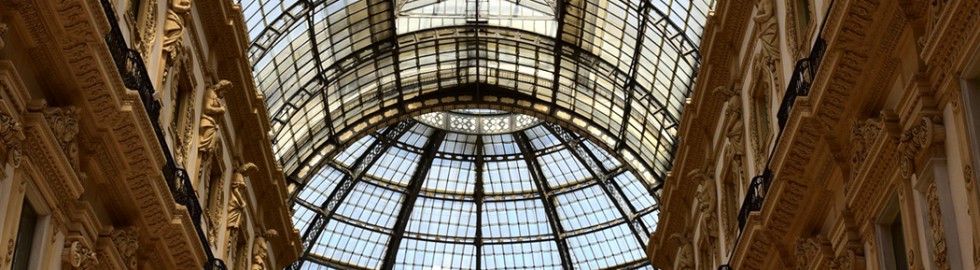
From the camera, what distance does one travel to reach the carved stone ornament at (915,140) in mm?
17969

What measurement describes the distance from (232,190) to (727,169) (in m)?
10.8

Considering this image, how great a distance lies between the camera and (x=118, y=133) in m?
22.3

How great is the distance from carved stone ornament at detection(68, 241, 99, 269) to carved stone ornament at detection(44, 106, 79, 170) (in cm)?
154

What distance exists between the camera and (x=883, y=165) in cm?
2017

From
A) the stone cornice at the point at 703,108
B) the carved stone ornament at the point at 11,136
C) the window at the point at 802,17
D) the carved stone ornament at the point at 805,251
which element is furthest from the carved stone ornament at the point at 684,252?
the carved stone ornament at the point at 11,136

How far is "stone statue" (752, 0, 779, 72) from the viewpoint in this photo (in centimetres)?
2625

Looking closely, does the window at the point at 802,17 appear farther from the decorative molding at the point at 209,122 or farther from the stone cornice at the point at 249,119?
the decorative molding at the point at 209,122

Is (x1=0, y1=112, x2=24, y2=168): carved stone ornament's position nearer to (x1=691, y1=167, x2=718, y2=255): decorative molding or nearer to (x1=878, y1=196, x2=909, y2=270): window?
(x1=878, y1=196, x2=909, y2=270): window

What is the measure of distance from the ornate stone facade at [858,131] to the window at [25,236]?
11.1 m

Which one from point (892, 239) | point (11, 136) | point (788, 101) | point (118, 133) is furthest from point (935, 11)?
point (118, 133)

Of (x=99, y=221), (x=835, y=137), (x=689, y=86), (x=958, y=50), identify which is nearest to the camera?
(x=958, y=50)

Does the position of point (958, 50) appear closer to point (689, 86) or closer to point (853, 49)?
point (853, 49)

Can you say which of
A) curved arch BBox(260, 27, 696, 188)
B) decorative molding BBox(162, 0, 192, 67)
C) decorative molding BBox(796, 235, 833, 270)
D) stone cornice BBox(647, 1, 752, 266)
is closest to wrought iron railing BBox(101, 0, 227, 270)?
decorative molding BBox(162, 0, 192, 67)

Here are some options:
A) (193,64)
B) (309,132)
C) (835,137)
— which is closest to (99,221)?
(193,64)
